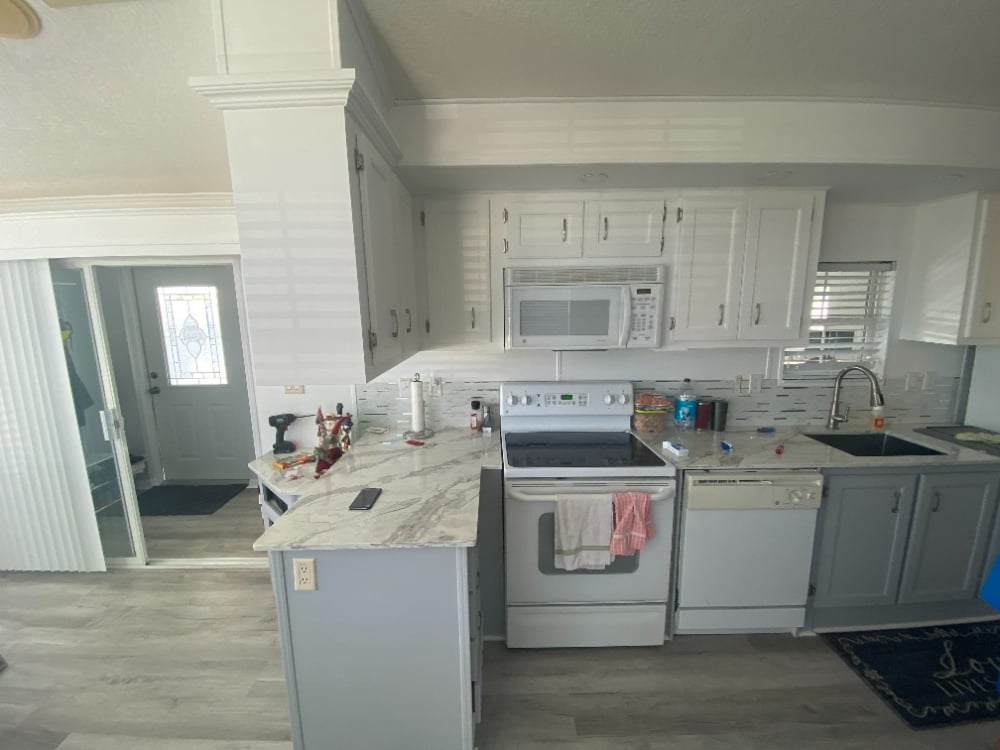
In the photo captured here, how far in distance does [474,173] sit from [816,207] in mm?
1798

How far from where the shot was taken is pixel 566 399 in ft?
7.89

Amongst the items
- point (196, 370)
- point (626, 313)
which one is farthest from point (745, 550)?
point (196, 370)

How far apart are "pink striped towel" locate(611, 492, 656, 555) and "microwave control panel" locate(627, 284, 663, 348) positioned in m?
0.80

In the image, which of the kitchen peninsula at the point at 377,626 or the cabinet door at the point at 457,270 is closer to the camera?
the kitchen peninsula at the point at 377,626

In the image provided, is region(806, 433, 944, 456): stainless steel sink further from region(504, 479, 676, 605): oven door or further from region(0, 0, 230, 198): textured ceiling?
region(0, 0, 230, 198): textured ceiling

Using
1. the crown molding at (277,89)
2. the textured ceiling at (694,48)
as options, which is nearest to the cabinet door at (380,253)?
the crown molding at (277,89)

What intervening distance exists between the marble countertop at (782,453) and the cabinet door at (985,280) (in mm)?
643

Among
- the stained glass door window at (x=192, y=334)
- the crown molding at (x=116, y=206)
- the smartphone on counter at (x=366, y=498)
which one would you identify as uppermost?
the crown molding at (x=116, y=206)

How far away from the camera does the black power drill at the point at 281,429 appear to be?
7.98 ft

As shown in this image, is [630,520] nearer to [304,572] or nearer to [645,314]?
[645,314]

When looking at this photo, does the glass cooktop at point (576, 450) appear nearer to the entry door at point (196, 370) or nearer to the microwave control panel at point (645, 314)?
the microwave control panel at point (645, 314)

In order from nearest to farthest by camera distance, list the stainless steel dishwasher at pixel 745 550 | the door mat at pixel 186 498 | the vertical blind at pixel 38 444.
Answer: the stainless steel dishwasher at pixel 745 550 → the vertical blind at pixel 38 444 → the door mat at pixel 186 498

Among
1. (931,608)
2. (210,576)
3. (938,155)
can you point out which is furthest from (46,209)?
(931,608)

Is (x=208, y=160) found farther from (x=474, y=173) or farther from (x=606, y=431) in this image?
(x=606, y=431)
